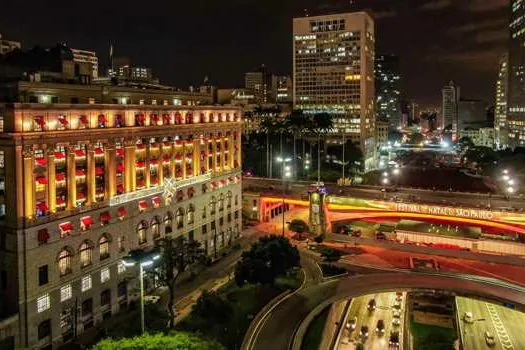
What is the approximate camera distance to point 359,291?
65.3 metres

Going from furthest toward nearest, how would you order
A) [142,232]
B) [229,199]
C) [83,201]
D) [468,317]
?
[229,199] → [142,232] → [468,317] → [83,201]

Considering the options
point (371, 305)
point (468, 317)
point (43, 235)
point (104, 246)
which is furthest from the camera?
point (371, 305)

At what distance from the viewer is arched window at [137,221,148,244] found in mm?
72000

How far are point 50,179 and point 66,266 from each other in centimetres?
1037

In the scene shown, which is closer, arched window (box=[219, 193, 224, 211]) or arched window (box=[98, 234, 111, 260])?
arched window (box=[98, 234, 111, 260])

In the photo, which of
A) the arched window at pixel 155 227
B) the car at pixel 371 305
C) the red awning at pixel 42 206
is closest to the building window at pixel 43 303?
the red awning at pixel 42 206

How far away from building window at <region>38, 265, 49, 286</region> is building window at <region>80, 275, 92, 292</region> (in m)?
5.35

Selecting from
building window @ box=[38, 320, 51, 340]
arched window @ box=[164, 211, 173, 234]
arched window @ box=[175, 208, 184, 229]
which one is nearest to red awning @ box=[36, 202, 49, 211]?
building window @ box=[38, 320, 51, 340]

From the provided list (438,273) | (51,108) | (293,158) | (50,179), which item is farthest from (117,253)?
(293,158)

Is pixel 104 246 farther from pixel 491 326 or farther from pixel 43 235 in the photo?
pixel 491 326

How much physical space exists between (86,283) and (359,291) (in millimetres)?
33816

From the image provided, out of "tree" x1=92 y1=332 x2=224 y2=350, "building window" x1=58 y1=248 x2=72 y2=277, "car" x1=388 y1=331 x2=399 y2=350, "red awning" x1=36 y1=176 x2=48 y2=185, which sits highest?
"red awning" x1=36 y1=176 x2=48 y2=185

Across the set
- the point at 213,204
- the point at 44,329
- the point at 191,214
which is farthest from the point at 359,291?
the point at 44,329

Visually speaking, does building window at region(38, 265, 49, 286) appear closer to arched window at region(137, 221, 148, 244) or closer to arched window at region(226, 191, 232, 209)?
arched window at region(137, 221, 148, 244)
